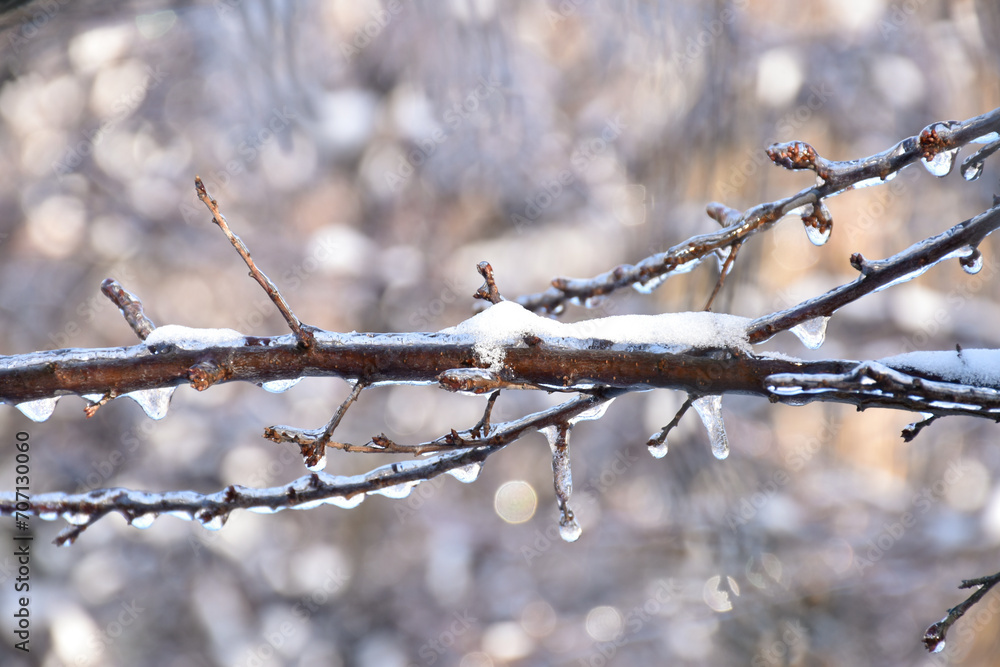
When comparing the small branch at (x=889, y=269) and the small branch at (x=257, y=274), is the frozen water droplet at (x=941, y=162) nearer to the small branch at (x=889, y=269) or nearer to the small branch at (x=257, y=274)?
the small branch at (x=889, y=269)

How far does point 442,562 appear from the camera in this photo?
11.5ft

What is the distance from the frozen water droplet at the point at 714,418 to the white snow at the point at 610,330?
0.41ft

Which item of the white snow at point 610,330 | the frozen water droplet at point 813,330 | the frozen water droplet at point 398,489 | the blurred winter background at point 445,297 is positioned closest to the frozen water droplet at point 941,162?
the frozen water droplet at point 813,330

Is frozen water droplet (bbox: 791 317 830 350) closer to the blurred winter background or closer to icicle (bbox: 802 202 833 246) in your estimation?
icicle (bbox: 802 202 833 246)

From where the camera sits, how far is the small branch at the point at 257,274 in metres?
0.72

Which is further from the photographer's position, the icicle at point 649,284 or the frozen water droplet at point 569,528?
the icicle at point 649,284

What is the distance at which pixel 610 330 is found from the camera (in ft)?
2.76

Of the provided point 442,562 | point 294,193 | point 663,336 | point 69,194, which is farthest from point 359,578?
point 663,336

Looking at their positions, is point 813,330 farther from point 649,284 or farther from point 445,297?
point 445,297

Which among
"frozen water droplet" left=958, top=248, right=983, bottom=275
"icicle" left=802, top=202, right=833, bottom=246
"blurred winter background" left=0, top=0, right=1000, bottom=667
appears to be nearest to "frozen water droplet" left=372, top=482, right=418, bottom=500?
"icicle" left=802, top=202, right=833, bottom=246

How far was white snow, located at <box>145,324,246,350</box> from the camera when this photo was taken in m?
0.81

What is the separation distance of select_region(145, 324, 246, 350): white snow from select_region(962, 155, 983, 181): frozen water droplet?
113 centimetres

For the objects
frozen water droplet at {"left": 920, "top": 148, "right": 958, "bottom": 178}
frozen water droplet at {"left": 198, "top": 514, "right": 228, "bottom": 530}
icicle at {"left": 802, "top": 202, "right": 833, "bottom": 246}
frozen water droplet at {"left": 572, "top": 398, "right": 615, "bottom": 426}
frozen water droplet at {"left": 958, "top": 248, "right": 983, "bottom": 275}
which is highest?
frozen water droplet at {"left": 920, "top": 148, "right": 958, "bottom": 178}

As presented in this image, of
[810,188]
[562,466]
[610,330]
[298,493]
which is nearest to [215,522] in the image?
[298,493]
